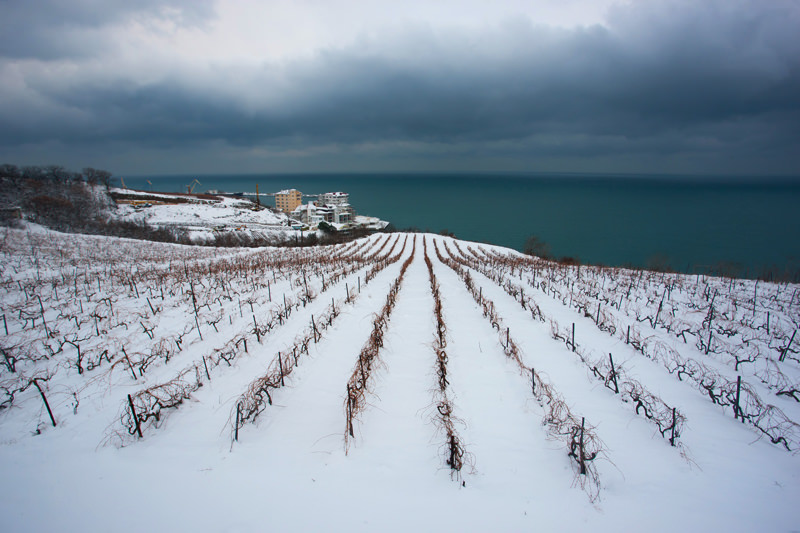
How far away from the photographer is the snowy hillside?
302 centimetres

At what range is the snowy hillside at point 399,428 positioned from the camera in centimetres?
302

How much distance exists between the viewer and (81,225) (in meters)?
43.4

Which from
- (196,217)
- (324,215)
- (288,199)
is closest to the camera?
(196,217)

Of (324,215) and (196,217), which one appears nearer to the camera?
(196,217)

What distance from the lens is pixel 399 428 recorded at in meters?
4.21

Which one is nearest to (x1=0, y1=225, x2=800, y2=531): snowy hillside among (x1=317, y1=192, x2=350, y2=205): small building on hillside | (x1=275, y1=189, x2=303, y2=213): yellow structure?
(x1=317, y1=192, x2=350, y2=205): small building on hillside

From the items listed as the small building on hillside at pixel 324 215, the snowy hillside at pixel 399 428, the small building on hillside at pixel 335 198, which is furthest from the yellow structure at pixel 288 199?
the snowy hillside at pixel 399 428

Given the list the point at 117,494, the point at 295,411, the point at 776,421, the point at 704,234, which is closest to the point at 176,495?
the point at 117,494

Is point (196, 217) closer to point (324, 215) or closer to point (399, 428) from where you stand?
point (324, 215)

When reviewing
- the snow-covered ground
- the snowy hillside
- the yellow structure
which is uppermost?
the yellow structure

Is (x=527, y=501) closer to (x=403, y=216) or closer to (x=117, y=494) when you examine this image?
(x=117, y=494)

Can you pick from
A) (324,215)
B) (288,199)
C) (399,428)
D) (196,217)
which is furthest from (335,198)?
(399,428)

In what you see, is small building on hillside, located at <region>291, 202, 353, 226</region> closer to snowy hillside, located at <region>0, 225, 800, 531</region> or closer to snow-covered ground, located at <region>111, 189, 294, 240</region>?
snow-covered ground, located at <region>111, 189, 294, 240</region>

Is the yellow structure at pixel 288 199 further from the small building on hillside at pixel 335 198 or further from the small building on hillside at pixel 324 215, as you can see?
the small building on hillside at pixel 324 215
